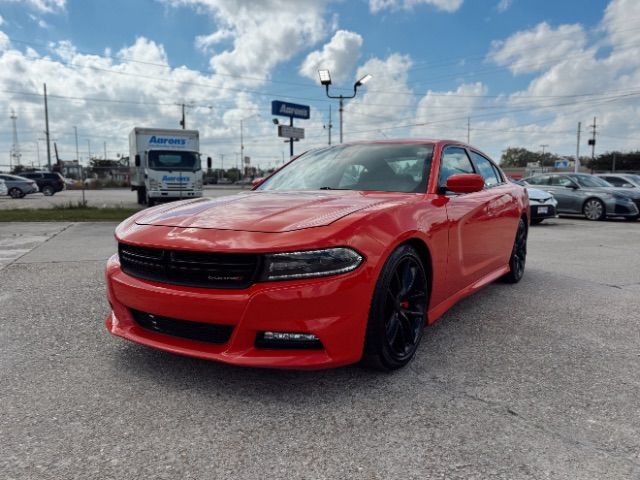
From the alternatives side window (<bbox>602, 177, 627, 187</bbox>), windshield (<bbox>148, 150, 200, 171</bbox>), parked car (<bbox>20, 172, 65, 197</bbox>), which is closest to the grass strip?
windshield (<bbox>148, 150, 200, 171</bbox>)

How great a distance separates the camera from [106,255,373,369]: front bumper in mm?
2188

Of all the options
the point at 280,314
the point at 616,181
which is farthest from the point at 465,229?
the point at 616,181

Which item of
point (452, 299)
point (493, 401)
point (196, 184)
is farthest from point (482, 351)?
point (196, 184)

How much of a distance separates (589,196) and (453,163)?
1196 centimetres

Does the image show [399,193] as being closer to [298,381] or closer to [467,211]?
[467,211]

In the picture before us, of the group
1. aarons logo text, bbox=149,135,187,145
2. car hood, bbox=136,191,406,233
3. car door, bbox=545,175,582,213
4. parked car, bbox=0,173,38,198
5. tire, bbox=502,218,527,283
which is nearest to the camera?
car hood, bbox=136,191,406,233

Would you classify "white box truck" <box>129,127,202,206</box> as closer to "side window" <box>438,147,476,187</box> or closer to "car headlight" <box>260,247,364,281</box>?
"side window" <box>438,147,476,187</box>

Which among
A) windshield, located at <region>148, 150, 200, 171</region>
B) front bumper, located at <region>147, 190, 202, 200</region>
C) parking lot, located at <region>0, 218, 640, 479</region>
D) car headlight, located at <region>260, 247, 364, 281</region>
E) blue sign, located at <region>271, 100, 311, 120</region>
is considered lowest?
parking lot, located at <region>0, 218, 640, 479</region>

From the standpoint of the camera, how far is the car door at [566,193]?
13906 mm

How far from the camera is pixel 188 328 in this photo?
7.81 ft

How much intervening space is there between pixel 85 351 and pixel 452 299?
246cm

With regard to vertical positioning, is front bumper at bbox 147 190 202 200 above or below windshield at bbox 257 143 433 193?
below

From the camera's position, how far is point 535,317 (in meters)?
3.78

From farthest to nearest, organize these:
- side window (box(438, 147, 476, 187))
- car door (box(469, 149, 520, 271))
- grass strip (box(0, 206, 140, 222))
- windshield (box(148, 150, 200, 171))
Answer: windshield (box(148, 150, 200, 171))
grass strip (box(0, 206, 140, 222))
car door (box(469, 149, 520, 271))
side window (box(438, 147, 476, 187))
